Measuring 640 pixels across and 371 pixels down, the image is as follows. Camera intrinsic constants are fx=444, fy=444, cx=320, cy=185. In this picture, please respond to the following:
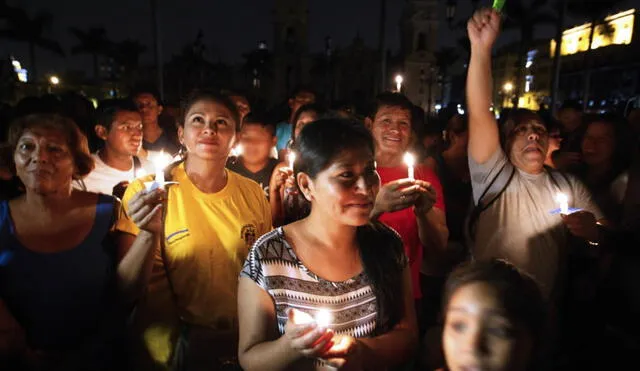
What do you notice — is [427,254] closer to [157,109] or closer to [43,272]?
[43,272]

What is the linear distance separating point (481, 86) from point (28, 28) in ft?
160

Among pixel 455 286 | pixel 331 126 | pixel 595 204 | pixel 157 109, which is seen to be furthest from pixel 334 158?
pixel 157 109

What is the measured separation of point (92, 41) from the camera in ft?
166

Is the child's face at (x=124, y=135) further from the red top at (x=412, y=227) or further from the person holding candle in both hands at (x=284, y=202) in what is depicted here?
the red top at (x=412, y=227)

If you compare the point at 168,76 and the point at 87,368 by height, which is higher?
the point at 168,76

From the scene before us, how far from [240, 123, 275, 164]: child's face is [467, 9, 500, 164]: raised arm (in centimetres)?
219

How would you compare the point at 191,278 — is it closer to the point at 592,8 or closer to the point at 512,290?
the point at 512,290

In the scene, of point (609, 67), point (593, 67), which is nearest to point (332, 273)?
point (609, 67)

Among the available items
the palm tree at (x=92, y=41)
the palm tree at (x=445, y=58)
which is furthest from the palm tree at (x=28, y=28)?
the palm tree at (x=445, y=58)

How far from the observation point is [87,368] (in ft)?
7.64

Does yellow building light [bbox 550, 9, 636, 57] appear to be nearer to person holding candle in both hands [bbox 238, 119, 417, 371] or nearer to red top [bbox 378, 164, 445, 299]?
red top [bbox 378, 164, 445, 299]

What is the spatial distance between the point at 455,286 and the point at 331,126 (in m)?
0.83

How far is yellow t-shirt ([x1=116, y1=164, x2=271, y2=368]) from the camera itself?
8.39 ft

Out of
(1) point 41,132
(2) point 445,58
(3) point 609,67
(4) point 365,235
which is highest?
(2) point 445,58
